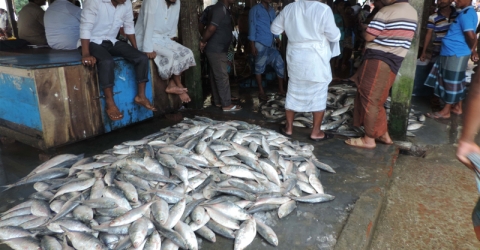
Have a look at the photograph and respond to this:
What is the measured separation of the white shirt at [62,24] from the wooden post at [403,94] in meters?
5.78

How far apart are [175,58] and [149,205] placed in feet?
11.4

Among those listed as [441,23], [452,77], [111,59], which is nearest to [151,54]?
[111,59]

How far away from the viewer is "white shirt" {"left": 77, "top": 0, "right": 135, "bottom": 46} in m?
4.68

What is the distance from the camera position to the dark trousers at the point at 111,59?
474 centimetres

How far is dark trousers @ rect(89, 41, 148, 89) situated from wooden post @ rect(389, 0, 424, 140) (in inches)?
153

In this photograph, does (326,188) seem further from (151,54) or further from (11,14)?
(11,14)

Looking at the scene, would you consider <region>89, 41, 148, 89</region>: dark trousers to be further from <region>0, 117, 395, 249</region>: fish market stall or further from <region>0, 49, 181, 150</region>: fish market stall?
<region>0, 117, 395, 249</region>: fish market stall

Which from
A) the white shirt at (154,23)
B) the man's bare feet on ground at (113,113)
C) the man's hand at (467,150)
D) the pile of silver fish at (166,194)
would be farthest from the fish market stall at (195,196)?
the white shirt at (154,23)

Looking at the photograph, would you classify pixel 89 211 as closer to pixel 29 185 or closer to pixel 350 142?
pixel 29 185

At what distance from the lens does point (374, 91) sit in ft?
14.8

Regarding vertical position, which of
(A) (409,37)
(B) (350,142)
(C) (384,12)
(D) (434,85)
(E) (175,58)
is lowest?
(B) (350,142)

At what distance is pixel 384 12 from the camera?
14.0 feet

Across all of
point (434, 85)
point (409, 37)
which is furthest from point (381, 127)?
point (434, 85)

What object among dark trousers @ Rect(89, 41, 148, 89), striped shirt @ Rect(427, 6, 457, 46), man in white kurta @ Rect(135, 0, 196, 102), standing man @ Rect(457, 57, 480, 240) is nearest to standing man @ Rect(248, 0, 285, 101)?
man in white kurta @ Rect(135, 0, 196, 102)
